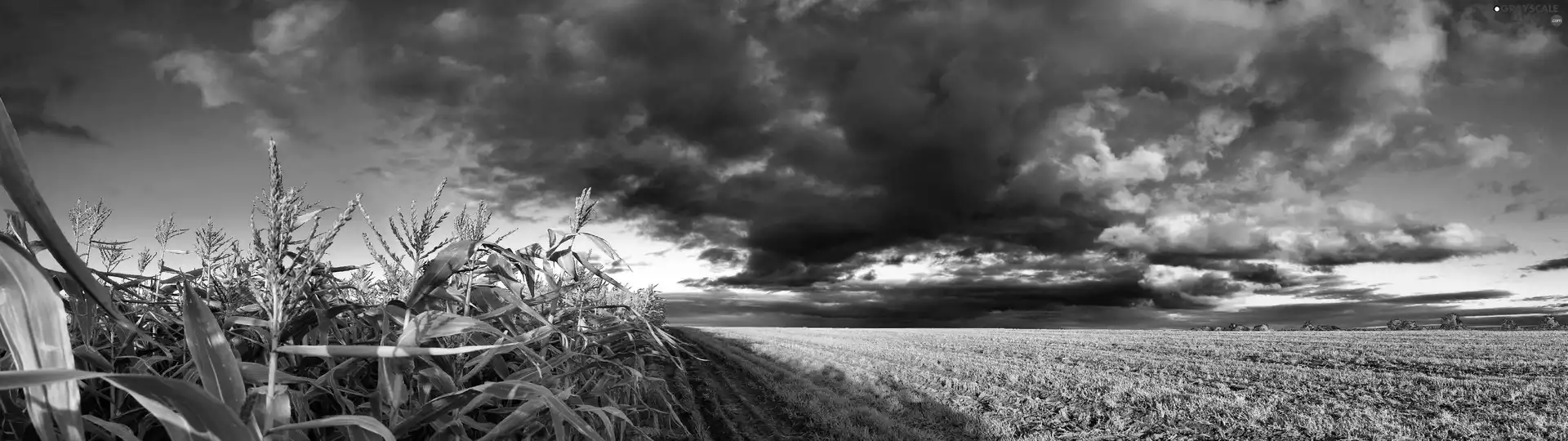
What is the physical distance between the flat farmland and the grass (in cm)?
851

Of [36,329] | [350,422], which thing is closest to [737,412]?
[350,422]

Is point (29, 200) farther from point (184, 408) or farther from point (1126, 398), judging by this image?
point (1126, 398)

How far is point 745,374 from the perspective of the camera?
21797 mm

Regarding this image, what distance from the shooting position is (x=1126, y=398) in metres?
16.5

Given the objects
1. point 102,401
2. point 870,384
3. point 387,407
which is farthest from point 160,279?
point 870,384

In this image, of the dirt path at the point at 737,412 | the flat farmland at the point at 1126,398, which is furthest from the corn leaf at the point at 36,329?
the flat farmland at the point at 1126,398

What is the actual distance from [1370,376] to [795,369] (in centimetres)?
1845

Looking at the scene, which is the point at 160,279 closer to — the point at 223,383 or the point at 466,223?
the point at 466,223

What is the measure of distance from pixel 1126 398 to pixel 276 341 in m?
18.3

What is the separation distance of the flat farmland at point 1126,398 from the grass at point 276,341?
8511 mm

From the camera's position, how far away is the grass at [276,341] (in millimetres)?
1178

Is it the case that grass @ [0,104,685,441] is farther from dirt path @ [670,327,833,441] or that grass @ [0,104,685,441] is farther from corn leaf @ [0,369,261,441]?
dirt path @ [670,327,833,441]

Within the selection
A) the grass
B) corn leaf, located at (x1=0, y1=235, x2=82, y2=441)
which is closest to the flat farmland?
the grass

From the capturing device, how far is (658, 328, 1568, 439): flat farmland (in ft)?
41.5
